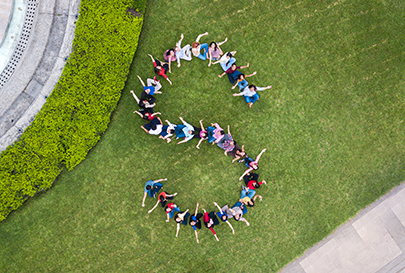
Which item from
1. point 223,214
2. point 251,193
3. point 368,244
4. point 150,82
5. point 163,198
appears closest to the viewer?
point 150,82

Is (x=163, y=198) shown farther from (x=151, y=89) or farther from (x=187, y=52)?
(x=187, y=52)

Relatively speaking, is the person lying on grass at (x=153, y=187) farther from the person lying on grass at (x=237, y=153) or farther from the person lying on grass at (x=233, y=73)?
the person lying on grass at (x=233, y=73)

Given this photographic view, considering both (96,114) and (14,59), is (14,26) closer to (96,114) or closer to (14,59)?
(14,59)

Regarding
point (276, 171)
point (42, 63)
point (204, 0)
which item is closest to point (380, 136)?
point (276, 171)

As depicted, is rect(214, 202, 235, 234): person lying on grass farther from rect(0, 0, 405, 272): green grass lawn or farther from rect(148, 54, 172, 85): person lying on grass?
rect(148, 54, 172, 85): person lying on grass

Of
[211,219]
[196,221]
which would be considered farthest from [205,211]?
[196,221]

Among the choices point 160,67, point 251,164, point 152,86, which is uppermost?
point 160,67

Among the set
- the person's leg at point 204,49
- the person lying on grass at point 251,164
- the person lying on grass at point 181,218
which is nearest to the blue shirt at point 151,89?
the person's leg at point 204,49
